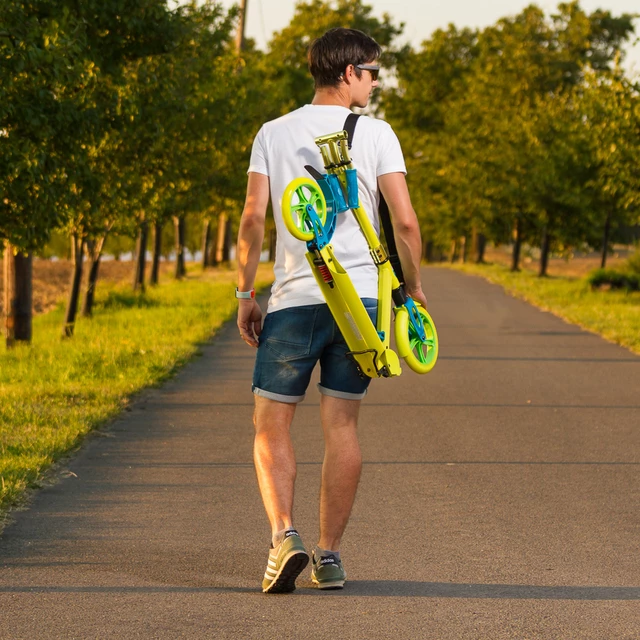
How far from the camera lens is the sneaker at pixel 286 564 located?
173 inches

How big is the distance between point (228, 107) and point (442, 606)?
64.6ft

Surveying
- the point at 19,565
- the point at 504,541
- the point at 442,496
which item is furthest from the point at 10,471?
the point at 504,541

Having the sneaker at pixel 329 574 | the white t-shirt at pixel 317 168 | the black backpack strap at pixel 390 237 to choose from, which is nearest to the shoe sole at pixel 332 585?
the sneaker at pixel 329 574

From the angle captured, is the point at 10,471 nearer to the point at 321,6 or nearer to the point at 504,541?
the point at 504,541

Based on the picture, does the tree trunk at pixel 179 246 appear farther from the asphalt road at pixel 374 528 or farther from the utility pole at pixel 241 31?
the asphalt road at pixel 374 528

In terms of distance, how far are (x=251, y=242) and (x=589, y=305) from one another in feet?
62.2

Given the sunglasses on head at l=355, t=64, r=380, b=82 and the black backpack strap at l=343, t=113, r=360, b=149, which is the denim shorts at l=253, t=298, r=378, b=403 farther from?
the sunglasses on head at l=355, t=64, r=380, b=82

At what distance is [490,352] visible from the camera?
14680mm

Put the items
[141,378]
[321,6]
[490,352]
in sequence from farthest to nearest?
[321,6] < [490,352] < [141,378]

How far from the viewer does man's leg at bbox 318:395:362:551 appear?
4594mm

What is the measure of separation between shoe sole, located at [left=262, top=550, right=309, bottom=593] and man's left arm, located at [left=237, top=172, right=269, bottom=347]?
0.85m

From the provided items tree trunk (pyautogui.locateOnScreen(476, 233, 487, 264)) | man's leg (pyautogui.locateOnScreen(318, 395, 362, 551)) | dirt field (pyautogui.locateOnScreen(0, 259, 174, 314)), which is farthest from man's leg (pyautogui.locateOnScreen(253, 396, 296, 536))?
tree trunk (pyautogui.locateOnScreen(476, 233, 487, 264))

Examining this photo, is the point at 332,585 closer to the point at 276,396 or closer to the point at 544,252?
the point at 276,396

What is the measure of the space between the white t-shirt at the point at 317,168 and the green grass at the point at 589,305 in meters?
10.8
